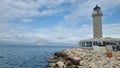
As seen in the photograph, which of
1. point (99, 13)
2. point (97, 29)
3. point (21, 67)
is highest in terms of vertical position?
point (99, 13)

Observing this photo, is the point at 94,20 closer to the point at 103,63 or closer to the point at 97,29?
the point at 97,29

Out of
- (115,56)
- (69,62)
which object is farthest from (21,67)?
(115,56)

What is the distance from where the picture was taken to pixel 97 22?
4178 cm

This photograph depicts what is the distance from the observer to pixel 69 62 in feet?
90.1

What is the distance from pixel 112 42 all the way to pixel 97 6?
403 inches

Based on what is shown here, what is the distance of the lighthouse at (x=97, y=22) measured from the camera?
41344 millimetres

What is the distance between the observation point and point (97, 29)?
4141cm

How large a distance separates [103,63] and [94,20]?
20507 mm

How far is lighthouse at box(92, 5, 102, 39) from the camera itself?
41.3 meters

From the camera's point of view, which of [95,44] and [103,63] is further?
[95,44]

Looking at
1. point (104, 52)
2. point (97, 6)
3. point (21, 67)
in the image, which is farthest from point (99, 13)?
point (21, 67)

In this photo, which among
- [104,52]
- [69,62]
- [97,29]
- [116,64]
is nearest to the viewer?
[116,64]

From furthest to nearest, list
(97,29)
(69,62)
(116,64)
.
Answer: (97,29) < (69,62) < (116,64)

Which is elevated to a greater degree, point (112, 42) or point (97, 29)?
point (97, 29)
